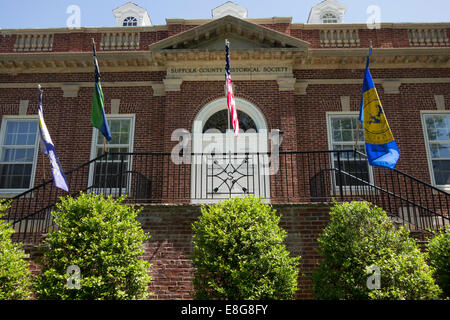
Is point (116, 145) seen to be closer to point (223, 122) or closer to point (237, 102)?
point (223, 122)

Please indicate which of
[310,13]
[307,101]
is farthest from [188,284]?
[310,13]

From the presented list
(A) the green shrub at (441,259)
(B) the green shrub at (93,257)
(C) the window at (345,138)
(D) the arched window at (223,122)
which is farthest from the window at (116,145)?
(A) the green shrub at (441,259)

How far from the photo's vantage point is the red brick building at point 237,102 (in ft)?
36.3

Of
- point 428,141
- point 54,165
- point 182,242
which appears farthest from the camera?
point 428,141

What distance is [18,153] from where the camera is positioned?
11805 mm

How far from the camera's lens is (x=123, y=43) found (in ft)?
41.4

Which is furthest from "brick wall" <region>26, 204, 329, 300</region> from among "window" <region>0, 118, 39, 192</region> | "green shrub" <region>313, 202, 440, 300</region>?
"window" <region>0, 118, 39, 192</region>

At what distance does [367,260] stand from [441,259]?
1.42 metres

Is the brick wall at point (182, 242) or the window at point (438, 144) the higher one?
the window at point (438, 144)

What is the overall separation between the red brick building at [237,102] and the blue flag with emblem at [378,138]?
2.77 metres

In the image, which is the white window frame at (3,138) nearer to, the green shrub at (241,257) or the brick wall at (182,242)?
the brick wall at (182,242)

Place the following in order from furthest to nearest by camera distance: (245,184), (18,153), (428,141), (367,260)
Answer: (18,153) < (428,141) < (245,184) < (367,260)

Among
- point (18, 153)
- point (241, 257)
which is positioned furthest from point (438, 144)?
point (18, 153)

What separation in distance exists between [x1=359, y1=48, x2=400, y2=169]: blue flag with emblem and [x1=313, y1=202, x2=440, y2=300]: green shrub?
141 cm
